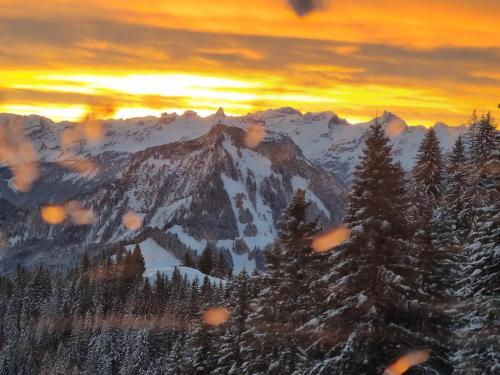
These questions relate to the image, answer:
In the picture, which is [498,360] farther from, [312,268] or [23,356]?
[23,356]

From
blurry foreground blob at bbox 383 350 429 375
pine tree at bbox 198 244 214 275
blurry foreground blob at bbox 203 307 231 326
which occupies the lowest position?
pine tree at bbox 198 244 214 275

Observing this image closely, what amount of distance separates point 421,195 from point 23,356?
11144cm

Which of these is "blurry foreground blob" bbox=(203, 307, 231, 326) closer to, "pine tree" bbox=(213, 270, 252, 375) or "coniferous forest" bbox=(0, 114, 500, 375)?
"coniferous forest" bbox=(0, 114, 500, 375)

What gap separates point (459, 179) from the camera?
48.6 m

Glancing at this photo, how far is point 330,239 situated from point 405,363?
5502mm

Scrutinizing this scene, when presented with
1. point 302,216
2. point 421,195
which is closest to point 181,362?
point 421,195

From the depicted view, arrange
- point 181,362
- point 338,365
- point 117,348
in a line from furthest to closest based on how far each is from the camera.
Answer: point 117,348 → point 181,362 → point 338,365

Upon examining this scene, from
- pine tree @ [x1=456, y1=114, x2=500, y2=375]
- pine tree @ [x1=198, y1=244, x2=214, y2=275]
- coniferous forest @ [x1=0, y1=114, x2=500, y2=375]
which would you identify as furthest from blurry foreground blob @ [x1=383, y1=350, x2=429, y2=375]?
pine tree @ [x1=198, y1=244, x2=214, y2=275]

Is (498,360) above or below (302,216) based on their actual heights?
below

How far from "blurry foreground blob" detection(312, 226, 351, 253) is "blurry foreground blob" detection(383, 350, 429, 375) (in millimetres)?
3922

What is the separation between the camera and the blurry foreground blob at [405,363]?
67.2 feet

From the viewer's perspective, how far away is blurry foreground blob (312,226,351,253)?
21.9 metres

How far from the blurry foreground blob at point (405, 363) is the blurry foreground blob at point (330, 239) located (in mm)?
3922

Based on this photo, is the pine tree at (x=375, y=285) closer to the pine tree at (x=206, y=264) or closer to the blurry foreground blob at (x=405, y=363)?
the blurry foreground blob at (x=405, y=363)
